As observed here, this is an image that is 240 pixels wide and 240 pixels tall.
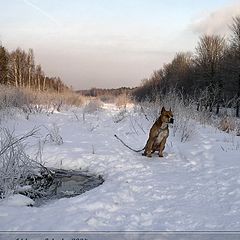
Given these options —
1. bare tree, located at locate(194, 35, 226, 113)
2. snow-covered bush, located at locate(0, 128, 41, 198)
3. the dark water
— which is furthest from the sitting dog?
bare tree, located at locate(194, 35, 226, 113)

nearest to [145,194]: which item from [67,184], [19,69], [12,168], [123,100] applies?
[67,184]

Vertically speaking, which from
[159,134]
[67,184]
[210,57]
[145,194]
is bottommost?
[67,184]

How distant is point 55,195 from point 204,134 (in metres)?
6.73

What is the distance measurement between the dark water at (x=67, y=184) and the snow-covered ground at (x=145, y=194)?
0.82 feet

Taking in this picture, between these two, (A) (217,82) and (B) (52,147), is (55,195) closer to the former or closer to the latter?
(B) (52,147)

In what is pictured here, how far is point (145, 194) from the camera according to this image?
231 inches

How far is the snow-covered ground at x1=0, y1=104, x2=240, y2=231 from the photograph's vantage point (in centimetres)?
466

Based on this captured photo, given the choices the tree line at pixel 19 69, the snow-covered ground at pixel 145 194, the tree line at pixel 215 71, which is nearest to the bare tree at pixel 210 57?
the tree line at pixel 215 71

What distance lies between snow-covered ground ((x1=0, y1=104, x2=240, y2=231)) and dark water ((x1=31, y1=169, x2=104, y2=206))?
249 millimetres

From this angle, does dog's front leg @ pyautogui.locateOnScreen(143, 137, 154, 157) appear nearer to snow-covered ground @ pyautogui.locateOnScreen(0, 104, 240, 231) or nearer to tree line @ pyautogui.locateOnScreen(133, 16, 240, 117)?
snow-covered ground @ pyautogui.locateOnScreen(0, 104, 240, 231)

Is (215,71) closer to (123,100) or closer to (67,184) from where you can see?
(123,100)

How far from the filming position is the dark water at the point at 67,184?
20.4ft

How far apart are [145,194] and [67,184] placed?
1734mm

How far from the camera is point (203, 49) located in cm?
4659
